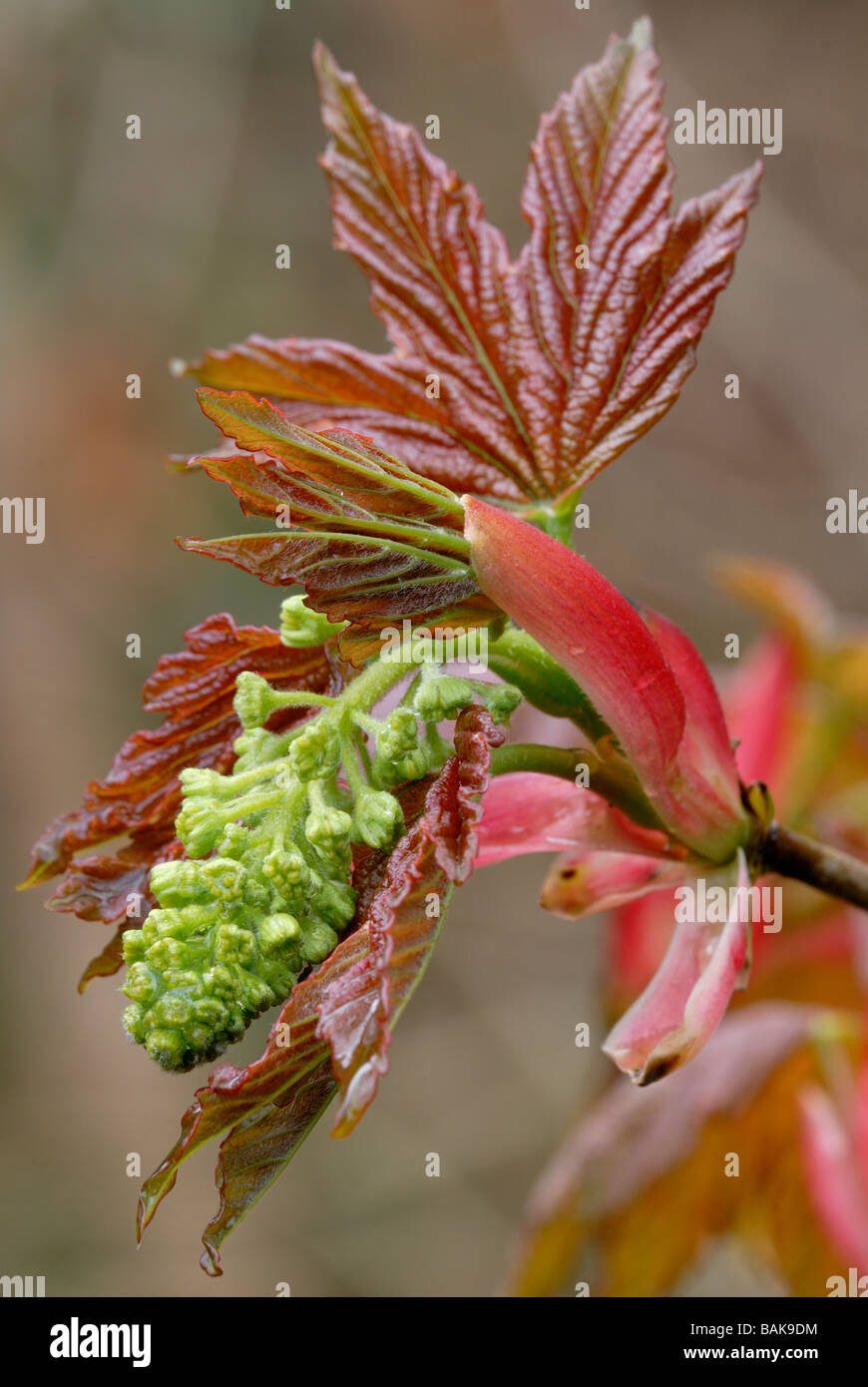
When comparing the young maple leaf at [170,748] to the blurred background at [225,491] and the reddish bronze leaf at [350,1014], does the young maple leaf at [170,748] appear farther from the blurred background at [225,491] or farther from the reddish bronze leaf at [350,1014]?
the blurred background at [225,491]

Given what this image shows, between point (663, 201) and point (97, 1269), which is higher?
point (663, 201)

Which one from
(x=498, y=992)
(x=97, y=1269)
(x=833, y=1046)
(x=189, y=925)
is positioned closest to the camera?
(x=189, y=925)

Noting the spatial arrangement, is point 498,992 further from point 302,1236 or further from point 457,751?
point 457,751

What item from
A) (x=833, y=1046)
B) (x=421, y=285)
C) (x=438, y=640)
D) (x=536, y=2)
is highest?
(x=536, y=2)

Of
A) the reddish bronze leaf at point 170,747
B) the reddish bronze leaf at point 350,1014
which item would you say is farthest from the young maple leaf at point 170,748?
the reddish bronze leaf at point 350,1014

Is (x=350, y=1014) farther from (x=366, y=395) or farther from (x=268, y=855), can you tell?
(x=366, y=395)

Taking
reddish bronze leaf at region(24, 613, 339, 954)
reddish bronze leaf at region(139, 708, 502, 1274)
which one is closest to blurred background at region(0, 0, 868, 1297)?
reddish bronze leaf at region(24, 613, 339, 954)

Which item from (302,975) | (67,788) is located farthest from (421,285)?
(67,788)
